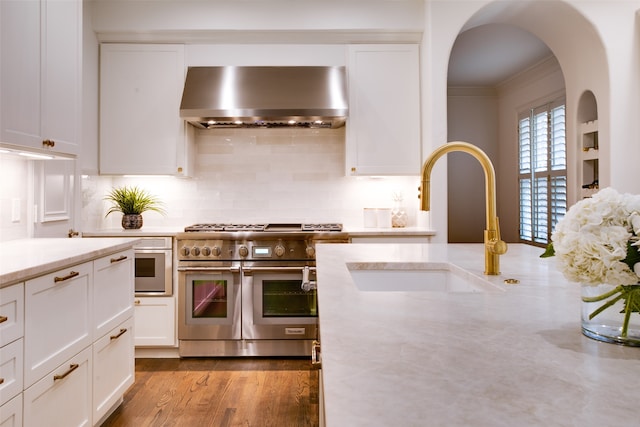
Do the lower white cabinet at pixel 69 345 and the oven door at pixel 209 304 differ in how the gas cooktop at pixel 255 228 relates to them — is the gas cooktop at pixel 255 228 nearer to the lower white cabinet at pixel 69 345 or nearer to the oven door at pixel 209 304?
the oven door at pixel 209 304

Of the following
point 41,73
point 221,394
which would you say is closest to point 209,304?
point 221,394

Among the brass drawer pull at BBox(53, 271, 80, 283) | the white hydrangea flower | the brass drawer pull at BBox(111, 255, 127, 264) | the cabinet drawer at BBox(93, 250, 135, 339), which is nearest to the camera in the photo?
the white hydrangea flower

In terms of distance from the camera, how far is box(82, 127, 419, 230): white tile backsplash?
13.1ft

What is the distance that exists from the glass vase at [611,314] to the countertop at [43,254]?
63.9 inches

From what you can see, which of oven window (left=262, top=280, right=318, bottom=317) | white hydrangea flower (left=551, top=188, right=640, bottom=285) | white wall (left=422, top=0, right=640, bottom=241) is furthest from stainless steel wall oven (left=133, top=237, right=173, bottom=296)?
white hydrangea flower (left=551, top=188, right=640, bottom=285)

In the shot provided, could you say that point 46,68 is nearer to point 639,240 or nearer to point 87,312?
point 87,312

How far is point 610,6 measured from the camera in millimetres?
3299

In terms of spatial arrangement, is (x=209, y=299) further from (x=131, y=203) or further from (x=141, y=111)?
(x=141, y=111)

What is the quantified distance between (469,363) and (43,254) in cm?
191

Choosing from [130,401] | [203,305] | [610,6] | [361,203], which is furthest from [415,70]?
[130,401]

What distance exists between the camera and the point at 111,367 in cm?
230

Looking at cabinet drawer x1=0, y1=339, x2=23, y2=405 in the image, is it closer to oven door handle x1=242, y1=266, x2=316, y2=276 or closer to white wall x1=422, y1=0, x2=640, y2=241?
oven door handle x1=242, y1=266, x2=316, y2=276

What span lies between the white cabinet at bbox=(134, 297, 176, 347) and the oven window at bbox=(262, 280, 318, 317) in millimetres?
711

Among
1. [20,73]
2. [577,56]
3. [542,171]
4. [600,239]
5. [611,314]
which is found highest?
[577,56]
